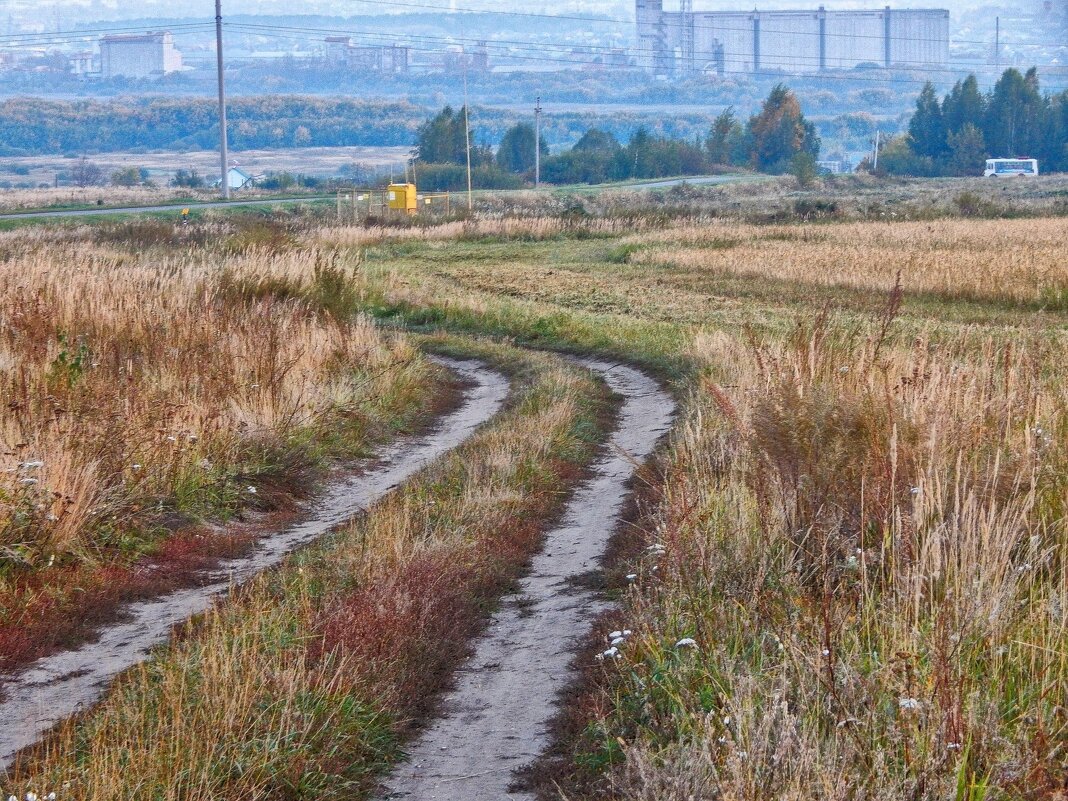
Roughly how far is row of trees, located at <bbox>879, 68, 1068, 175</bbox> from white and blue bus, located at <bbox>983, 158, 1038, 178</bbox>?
7.59 m

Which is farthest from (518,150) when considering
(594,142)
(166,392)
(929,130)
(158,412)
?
(158,412)

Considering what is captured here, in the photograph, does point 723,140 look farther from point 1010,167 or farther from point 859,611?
point 859,611

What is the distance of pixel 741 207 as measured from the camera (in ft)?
199

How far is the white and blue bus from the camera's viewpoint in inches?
4119

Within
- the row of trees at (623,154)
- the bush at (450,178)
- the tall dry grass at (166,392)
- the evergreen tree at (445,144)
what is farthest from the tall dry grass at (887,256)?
the evergreen tree at (445,144)

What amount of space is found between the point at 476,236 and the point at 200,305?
30.5m

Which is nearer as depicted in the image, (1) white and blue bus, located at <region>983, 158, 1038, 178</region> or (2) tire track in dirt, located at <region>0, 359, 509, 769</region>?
(2) tire track in dirt, located at <region>0, 359, 509, 769</region>

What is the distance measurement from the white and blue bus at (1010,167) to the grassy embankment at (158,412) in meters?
96.9

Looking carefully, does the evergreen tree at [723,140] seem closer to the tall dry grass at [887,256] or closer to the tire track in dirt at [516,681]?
the tall dry grass at [887,256]

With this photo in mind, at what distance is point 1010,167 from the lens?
10625 cm

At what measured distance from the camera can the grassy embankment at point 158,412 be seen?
719 centimetres

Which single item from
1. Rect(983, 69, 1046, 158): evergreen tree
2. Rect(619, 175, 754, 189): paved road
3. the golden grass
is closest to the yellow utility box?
the golden grass

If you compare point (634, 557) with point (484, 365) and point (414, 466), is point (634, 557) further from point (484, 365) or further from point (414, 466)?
point (484, 365)

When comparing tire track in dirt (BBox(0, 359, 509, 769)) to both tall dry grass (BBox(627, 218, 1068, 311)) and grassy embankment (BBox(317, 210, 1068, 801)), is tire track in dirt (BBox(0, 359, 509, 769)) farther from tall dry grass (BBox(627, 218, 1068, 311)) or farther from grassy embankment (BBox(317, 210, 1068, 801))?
tall dry grass (BBox(627, 218, 1068, 311))
